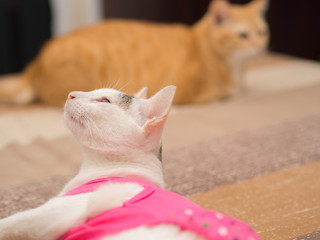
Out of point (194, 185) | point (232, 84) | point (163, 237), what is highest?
point (163, 237)

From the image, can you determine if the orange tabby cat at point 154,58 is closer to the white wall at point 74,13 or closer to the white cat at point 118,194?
the white cat at point 118,194

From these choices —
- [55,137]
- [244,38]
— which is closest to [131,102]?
[55,137]

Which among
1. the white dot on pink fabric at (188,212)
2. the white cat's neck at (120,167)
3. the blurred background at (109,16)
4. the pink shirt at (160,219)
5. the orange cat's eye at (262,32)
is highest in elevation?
the white dot on pink fabric at (188,212)

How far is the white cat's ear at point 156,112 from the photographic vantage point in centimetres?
80

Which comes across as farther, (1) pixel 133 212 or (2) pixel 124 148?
(2) pixel 124 148

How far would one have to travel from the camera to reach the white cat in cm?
60

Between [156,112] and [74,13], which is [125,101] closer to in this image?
[156,112]

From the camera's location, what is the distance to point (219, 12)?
2131 millimetres

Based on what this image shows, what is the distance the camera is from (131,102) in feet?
2.81

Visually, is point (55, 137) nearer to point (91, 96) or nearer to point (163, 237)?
point (91, 96)

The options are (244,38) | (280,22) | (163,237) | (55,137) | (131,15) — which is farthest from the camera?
(131,15)

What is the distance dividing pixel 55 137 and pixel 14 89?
65cm

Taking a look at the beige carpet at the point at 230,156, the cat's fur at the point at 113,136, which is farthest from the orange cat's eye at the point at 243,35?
the cat's fur at the point at 113,136

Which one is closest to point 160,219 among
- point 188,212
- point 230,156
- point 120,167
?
point 188,212
